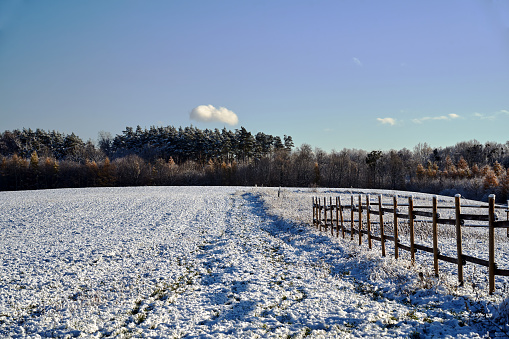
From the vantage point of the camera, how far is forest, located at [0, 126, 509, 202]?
70.6 meters

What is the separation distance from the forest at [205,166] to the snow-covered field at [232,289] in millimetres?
56312

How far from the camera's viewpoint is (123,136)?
100 m

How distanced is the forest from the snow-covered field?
56312 mm

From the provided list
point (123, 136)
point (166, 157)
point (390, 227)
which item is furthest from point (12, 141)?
point (390, 227)

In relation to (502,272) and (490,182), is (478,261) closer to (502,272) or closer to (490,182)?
(502,272)

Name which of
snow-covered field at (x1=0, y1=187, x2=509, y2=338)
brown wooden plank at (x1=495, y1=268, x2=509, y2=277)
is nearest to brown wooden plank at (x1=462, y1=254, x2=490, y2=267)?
brown wooden plank at (x1=495, y1=268, x2=509, y2=277)

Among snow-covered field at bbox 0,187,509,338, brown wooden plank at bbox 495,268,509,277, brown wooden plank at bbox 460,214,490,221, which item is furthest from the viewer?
brown wooden plank at bbox 460,214,490,221

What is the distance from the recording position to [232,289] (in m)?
8.82

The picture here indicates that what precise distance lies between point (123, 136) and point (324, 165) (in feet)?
219

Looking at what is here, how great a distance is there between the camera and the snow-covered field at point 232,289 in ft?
20.7

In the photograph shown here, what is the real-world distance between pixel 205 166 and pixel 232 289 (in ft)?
246

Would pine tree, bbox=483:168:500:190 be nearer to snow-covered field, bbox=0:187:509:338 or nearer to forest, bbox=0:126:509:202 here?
forest, bbox=0:126:509:202

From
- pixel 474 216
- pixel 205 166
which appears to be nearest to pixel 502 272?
pixel 474 216

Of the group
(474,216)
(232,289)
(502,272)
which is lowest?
(232,289)
